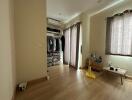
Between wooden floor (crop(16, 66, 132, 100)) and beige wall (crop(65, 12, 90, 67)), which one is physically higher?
beige wall (crop(65, 12, 90, 67))

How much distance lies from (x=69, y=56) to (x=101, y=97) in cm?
286

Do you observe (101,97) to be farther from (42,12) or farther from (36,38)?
(42,12)

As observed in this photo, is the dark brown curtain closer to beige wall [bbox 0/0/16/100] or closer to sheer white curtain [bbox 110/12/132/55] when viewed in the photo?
sheer white curtain [bbox 110/12/132/55]

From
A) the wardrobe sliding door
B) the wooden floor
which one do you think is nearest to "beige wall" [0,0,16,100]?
the wooden floor

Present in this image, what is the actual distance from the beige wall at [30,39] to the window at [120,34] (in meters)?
2.36

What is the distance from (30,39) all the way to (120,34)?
2.86 meters

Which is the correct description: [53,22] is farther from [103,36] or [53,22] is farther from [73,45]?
[103,36]

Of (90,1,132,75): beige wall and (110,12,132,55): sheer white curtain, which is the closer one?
(110,12,132,55): sheer white curtain

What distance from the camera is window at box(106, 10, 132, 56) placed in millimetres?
2884

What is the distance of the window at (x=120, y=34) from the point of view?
288 centimetres

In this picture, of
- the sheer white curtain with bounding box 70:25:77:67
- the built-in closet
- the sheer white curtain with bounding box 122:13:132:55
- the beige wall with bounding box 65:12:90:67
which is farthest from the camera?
the built-in closet

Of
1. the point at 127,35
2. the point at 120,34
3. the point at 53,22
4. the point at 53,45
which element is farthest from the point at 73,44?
the point at 127,35

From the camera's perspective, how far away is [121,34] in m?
3.06

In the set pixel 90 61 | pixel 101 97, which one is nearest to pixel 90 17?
pixel 90 61
